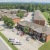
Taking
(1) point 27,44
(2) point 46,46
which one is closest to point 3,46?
(1) point 27,44

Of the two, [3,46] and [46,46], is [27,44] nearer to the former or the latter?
[46,46]

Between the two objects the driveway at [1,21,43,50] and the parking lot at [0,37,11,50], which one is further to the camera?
the driveway at [1,21,43,50]

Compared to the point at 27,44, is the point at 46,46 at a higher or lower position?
lower

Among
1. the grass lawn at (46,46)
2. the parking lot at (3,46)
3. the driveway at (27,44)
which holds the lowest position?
the grass lawn at (46,46)

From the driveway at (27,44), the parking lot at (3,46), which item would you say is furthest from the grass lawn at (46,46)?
the parking lot at (3,46)

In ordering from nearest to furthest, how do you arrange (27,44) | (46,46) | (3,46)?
(3,46), (46,46), (27,44)

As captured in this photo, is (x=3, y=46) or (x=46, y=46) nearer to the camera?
(x=3, y=46)

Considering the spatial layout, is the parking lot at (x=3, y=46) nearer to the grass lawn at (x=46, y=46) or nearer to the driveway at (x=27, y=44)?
the driveway at (x=27, y=44)

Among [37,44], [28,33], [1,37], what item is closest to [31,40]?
[37,44]

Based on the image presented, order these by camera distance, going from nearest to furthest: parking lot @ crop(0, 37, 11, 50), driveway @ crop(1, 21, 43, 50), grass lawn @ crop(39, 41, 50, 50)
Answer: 1. parking lot @ crop(0, 37, 11, 50)
2. grass lawn @ crop(39, 41, 50, 50)
3. driveway @ crop(1, 21, 43, 50)

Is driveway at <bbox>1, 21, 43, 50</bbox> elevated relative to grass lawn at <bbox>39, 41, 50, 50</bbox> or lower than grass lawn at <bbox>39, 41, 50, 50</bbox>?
elevated

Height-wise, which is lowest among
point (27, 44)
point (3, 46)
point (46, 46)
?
point (46, 46)

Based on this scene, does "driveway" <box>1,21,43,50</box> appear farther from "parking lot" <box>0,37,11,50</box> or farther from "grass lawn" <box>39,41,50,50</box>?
"parking lot" <box>0,37,11,50</box>

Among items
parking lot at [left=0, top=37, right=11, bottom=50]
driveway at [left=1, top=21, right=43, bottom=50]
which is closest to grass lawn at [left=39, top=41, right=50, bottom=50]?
driveway at [left=1, top=21, right=43, bottom=50]
